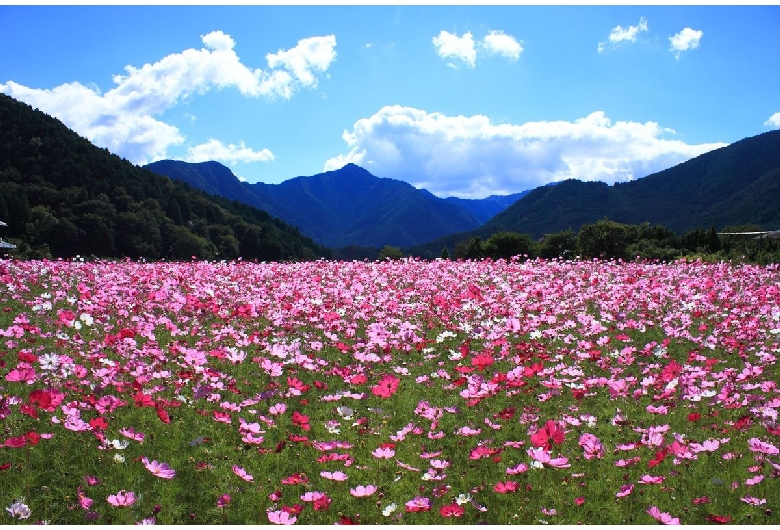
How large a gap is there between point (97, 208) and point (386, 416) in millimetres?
55458

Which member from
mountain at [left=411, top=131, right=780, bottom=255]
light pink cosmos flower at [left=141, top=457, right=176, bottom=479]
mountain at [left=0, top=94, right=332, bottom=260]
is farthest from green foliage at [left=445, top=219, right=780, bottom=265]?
mountain at [left=411, top=131, right=780, bottom=255]

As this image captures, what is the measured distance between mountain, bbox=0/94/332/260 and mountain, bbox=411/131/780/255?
70.6 metres

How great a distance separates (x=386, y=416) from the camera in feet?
16.2

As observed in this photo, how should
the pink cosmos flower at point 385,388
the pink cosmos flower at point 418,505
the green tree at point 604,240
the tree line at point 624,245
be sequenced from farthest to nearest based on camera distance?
the green tree at point 604,240, the tree line at point 624,245, the pink cosmos flower at point 385,388, the pink cosmos flower at point 418,505

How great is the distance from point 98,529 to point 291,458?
1.43 metres

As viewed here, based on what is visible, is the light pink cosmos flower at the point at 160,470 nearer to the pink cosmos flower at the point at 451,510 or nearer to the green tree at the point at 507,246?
the pink cosmos flower at the point at 451,510

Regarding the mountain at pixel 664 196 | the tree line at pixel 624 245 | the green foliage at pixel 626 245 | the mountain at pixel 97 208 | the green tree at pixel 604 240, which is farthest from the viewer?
the mountain at pixel 664 196

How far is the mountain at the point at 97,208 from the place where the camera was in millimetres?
51281

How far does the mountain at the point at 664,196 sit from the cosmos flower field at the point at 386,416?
124 metres

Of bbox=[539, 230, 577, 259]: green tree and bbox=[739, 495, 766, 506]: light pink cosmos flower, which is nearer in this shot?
bbox=[739, 495, 766, 506]: light pink cosmos flower

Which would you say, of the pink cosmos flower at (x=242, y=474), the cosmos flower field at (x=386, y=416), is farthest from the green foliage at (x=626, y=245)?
the pink cosmos flower at (x=242, y=474)

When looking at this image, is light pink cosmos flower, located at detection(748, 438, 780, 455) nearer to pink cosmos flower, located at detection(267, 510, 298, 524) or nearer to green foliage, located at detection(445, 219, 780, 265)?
pink cosmos flower, located at detection(267, 510, 298, 524)

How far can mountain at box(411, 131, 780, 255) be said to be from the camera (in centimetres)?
13650

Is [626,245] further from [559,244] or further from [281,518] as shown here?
[281,518]
